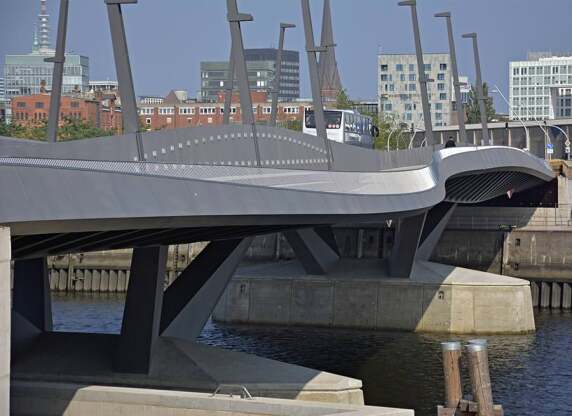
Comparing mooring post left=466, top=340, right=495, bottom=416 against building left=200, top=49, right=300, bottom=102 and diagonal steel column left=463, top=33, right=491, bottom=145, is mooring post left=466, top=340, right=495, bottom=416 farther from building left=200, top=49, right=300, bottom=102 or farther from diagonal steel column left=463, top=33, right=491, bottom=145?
diagonal steel column left=463, top=33, right=491, bottom=145

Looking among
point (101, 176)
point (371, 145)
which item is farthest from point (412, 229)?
point (101, 176)

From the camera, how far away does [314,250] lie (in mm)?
62406

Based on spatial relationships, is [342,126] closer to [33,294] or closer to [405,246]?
[405,246]

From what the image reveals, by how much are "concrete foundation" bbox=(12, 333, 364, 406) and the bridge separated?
3.7 inches

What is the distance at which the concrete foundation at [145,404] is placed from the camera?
27734mm

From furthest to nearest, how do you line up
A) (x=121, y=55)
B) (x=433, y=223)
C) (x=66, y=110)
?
(x=433, y=223) < (x=66, y=110) < (x=121, y=55)

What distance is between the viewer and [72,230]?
20062 mm

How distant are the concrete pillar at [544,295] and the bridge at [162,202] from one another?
782 inches

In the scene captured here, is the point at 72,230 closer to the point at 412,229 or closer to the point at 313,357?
the point at 313,357

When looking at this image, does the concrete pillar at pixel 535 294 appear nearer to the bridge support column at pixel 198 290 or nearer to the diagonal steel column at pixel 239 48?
the bridge support column at pixel 198 290

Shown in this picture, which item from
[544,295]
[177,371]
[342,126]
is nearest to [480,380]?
[177,371]

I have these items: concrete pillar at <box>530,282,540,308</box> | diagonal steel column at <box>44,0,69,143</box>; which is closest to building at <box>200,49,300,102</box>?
diagonal steel column at <box>44,0,69,143</box>

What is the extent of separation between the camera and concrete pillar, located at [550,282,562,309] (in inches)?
2945

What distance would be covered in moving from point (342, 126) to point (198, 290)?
44.9 m
